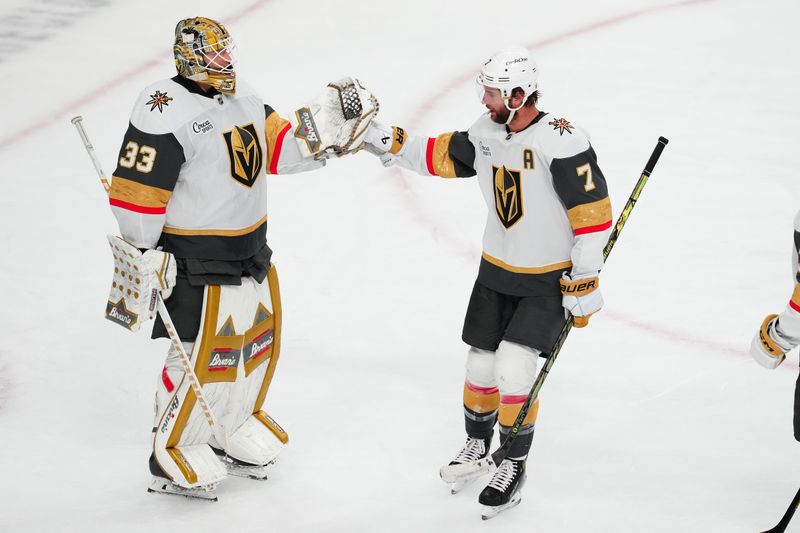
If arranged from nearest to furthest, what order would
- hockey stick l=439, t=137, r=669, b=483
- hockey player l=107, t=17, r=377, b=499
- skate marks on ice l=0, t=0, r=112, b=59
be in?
hockey player l=107, t=17, r=377, b=499 → hockey stick l=439, t=137, r=669, b=483 → skate marks on ice l=0, t=0, r=112, b=59

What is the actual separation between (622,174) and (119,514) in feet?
10.3

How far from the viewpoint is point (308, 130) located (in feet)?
11.5

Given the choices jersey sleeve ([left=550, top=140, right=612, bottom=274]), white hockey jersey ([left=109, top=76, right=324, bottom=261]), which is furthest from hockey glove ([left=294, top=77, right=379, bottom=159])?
jersey sleeve ([left=550, top=140, right=612, bottom=274])

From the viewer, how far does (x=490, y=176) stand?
3465 millimetres

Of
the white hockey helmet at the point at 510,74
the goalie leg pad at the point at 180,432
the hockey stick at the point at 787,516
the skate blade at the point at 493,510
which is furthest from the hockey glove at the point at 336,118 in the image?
the hockey stick at the point at 787,516

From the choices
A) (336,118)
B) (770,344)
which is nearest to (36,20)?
(336,118)

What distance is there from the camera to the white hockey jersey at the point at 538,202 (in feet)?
10.9

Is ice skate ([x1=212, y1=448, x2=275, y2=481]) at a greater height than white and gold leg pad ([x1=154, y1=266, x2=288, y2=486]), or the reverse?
white and gold leg pad ([x1=154, y1=266, x2=288, y2=486])

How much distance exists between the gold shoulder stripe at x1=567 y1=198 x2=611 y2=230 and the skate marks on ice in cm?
→ 453

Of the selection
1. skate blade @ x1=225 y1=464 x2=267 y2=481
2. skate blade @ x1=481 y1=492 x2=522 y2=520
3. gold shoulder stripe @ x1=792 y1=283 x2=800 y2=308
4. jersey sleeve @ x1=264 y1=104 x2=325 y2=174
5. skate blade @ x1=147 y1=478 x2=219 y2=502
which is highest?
jersey sleeve @ x1=264 y1=104 x2=325 y2=174

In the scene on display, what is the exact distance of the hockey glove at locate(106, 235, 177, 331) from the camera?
10.7 feet

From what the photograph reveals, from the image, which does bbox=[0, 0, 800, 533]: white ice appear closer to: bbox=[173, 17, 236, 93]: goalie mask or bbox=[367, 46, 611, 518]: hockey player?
bbox=[367, 46, 611, 518]: hockey player

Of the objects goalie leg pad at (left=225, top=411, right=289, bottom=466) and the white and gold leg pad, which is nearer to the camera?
the white and gold leg pad

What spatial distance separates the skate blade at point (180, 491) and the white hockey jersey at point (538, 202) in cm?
105
